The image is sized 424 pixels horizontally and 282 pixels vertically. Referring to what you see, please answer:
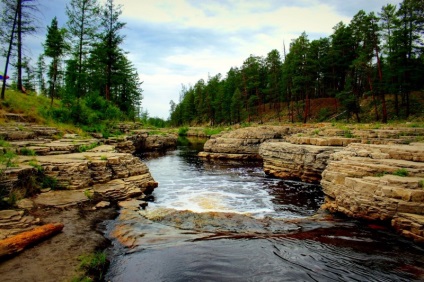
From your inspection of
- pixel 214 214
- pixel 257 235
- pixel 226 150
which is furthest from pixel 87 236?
pixel 226 150

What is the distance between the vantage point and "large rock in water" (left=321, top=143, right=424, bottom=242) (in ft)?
26.2

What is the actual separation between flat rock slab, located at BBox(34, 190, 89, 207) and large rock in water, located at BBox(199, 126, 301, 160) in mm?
21002

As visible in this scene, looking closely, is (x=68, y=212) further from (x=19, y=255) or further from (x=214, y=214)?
(x=214, y=214)

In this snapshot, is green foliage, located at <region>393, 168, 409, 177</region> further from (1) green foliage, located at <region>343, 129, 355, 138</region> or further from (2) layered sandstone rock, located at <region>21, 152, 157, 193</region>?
(2) layered sandstone rock, located at <region>21, 152, 157, 193</region>

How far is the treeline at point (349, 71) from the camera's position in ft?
100

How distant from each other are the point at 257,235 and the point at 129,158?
9357 mm

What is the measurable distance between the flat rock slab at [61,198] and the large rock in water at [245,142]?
68.9 ft

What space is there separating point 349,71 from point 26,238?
5157cm

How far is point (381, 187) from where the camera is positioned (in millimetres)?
8875

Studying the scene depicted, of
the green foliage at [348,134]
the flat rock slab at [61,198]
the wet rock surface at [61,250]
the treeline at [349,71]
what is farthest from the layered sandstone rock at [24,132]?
the treeline at [349,71]

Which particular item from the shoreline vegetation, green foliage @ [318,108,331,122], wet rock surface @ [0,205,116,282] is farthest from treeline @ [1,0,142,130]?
green foliage @ [318,108,331,122]

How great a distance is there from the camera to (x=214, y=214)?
1025 cm

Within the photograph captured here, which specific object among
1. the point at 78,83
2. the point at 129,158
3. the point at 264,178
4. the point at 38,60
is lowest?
the point at 264,178

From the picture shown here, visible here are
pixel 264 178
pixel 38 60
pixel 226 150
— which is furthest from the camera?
pixel 38 60
